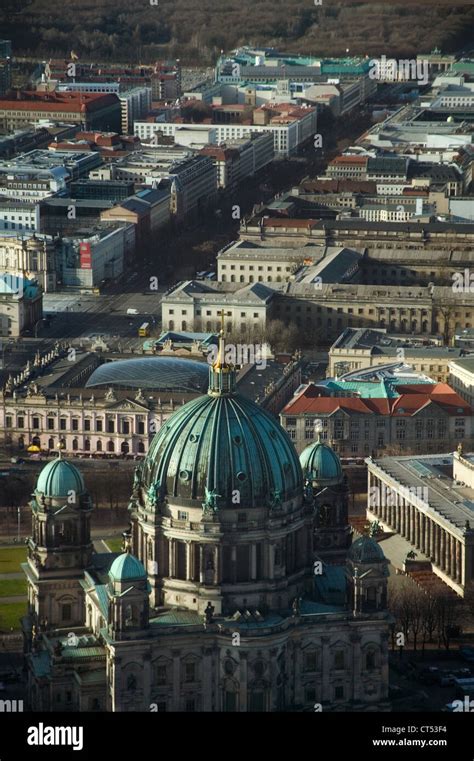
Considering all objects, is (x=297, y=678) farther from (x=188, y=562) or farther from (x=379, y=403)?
(x=379, y=403)

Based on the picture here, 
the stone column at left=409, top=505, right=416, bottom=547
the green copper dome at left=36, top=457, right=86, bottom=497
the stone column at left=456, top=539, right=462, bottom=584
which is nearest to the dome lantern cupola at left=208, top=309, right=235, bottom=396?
the green copper dome at left=36, top=457, right=86, bottom=497

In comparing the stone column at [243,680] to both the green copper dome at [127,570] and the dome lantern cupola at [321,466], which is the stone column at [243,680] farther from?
the dome lantern cupola at [321,466]

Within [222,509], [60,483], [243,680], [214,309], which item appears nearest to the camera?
[243,680]

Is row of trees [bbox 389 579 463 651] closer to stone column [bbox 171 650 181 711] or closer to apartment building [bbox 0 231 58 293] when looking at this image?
stone column [bbox 171 650 181 711]

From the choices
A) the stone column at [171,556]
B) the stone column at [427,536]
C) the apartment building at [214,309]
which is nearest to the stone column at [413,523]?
the stone column at [427,536]

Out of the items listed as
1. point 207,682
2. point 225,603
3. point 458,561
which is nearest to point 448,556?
point 458,561

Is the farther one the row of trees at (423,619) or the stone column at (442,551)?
the stone column at (442,551)
